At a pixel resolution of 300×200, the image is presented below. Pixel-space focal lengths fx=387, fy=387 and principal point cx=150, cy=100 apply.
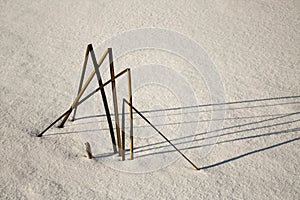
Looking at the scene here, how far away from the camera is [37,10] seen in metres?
6.21

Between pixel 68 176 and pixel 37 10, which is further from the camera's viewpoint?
pixel 37 10

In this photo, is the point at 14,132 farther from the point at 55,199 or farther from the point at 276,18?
the point at 276,18

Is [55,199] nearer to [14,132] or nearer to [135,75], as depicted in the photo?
[14,132]

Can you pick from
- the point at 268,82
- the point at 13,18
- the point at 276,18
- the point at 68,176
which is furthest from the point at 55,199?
the point at 276,18

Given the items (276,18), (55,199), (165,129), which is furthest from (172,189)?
(276,18)

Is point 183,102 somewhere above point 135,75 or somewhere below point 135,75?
below

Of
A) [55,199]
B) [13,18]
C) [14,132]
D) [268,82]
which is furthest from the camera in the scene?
[13,18]

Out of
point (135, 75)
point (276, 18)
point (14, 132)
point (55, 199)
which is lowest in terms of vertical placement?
point (55, 199)

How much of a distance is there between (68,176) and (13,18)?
3209 millimetres

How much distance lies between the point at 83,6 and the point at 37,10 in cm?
73

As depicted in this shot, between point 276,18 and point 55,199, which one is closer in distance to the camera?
point 55,199

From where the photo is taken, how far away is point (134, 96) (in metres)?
4.86

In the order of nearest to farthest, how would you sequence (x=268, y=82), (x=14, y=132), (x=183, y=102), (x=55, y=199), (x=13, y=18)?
1. (x=55, y=199)
2. (x=14, y=132)
3. (x=183, y=102)
4. (x=268, y=82)
5. (x=13, y=18)

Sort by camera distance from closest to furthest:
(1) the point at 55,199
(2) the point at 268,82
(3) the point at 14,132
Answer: (1) the point at 55,199 < (3) the point at 14,132 < (2) the point at 268,82
